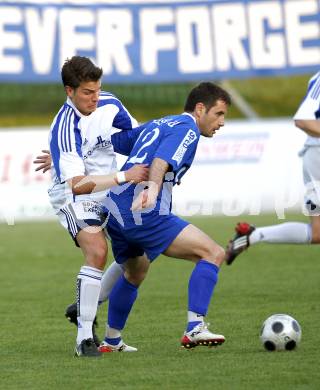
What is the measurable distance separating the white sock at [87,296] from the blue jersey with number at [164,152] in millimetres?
433

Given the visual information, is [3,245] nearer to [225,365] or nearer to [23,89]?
[225,365]

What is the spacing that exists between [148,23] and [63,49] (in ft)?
5.73

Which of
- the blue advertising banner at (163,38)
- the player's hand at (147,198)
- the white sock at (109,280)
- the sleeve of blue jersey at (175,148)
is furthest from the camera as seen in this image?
the blue advertising banner at (163,38)

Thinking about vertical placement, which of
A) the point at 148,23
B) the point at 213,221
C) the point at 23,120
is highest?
the point at 148,23

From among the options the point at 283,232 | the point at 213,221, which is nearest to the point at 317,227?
the point at 283,232

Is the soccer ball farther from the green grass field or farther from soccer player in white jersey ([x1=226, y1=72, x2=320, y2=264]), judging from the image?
soccer player in white jersey ([x1=226, y1=72, x2=320, y2=264])

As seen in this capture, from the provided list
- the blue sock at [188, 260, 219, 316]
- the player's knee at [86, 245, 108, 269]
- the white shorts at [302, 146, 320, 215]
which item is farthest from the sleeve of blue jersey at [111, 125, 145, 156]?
the white shorts at [302, 146, 320, 215]

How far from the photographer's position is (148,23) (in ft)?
69.7

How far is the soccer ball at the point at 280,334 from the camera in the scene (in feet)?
22.9

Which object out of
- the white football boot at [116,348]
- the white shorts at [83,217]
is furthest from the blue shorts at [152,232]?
the white football boot at [116,348]

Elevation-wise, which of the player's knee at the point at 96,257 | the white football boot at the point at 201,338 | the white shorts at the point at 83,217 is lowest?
the white football boot at the point at 201,338

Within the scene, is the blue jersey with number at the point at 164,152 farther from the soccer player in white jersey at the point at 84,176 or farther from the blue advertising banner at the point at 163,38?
the blue advertising banner at the point at 163,38

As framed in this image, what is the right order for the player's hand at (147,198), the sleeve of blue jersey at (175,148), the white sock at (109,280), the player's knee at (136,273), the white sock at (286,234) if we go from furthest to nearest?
the white sock at (286,234) < the white sock at (109,280) < the player's knee at (136,273) < the sleeve of blue jersey at (175,148) < the player's hand at (147,198)

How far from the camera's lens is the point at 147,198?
663 cm
